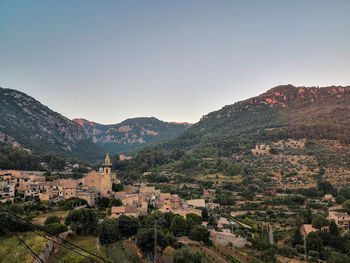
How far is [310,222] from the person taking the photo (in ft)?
104

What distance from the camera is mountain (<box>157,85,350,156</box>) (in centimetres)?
7575

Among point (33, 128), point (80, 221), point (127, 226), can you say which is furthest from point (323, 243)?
point (33, 128)

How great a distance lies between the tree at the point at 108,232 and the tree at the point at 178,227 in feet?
17.3

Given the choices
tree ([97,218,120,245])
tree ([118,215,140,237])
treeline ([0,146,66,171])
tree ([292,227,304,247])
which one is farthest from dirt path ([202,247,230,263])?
treeline ([0,146,66,171])

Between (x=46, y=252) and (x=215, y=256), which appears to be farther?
(x=215, y=256)

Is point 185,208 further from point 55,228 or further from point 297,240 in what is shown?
point 55,228

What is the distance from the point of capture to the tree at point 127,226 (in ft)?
75.4

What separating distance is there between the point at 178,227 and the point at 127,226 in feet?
15.9

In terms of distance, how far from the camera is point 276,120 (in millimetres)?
99000

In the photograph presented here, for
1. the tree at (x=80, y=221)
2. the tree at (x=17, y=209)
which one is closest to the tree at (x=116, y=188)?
the tree at (x=80, y=221)

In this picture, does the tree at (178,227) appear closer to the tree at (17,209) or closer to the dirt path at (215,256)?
the dirt path at (215,256)

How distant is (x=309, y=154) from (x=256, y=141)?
17505 mm

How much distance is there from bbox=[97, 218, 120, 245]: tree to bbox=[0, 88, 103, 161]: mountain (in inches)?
2394

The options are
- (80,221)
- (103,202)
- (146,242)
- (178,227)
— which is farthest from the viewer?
(103,202)
